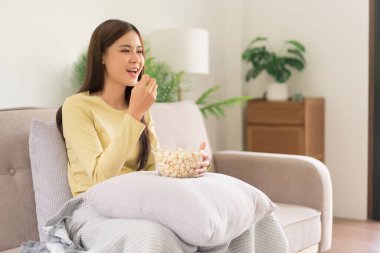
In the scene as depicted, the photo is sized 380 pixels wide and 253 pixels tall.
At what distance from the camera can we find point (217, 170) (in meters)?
3.16

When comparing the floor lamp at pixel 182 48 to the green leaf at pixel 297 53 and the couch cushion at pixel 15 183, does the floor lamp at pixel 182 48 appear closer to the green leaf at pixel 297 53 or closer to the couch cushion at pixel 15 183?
the green leaf at pixel 297 53

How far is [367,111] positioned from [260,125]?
2.44ft

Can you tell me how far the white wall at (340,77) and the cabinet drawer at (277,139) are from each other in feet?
1.16

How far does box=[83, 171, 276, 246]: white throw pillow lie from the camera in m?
1.78

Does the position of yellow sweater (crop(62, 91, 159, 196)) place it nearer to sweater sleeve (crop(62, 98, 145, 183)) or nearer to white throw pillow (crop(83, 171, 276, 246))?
sweater sleeve (crop(62, 98, 145, 183))

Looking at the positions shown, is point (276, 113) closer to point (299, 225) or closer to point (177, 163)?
point (299, 225)

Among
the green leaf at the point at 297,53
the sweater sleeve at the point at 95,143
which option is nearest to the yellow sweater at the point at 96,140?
the sweater sleeve at the point at 95,143

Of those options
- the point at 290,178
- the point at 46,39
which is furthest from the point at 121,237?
the point at 46,39

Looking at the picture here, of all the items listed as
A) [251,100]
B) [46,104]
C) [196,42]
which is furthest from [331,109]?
[46,104]

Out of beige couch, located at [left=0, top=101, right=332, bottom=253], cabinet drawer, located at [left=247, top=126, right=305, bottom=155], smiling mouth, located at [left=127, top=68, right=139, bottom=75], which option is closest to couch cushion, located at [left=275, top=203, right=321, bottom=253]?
beige couch, located at [left=0, top=101, right=332, bottom=253]

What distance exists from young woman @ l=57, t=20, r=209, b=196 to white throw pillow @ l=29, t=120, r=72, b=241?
0.11 ft

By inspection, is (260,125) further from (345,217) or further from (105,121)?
(105,121)

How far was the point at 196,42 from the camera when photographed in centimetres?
391

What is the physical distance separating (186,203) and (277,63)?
2.95 meters
